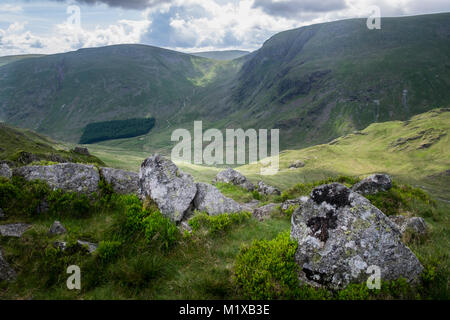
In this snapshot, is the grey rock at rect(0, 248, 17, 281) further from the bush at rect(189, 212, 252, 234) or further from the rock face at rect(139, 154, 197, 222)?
the bush at rect(189, 212, 252, 234)

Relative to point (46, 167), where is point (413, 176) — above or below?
below

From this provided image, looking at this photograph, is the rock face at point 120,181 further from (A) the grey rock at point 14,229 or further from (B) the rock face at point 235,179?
(B) the rock face at point 235,179

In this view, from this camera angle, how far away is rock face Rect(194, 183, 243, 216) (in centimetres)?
1293

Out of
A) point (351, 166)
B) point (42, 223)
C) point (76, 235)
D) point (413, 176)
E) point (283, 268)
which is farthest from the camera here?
point (351, 166)

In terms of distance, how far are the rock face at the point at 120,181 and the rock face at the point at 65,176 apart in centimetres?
60

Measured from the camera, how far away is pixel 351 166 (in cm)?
18825

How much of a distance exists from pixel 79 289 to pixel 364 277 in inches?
313

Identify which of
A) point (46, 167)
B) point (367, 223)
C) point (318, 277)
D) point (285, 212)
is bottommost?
point (285, 212)

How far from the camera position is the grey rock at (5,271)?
7.34 meters

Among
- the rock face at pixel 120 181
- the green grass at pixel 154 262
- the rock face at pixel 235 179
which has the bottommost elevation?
the rock face at pixel 235 179

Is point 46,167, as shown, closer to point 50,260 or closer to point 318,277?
point 50,260

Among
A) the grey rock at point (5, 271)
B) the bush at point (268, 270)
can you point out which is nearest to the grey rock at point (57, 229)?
the grey rock at point (5, 271)

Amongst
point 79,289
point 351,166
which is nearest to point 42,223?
point 79,289
